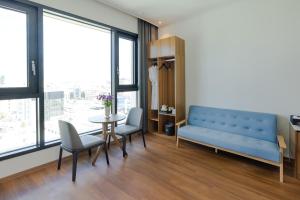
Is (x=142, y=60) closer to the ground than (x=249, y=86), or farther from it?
farther from it

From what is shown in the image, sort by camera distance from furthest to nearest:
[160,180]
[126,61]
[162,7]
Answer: [126,61]
[162,7]
[160,180]

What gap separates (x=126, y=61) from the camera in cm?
405

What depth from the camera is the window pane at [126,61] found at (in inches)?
153

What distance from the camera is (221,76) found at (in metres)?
3.46

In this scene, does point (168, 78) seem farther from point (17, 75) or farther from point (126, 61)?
point (17, 75)

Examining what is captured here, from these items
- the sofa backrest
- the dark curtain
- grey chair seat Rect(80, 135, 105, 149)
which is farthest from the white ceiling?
grey chair seat Rect(80, 135, 105, 149)

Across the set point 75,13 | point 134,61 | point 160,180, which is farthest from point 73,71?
point 160,180

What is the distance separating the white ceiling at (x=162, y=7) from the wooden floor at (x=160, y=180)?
273cm

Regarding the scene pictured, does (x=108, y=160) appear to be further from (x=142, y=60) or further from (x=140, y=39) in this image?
(x=140, y=39)

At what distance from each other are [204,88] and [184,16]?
5.30 feet

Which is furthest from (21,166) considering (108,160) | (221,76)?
(221,76)

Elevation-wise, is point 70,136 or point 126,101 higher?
point 126,101

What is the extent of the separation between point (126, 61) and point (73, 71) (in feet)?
4.27

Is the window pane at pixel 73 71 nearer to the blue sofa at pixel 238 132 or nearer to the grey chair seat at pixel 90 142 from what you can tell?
Result: the grey chair seat at pixel 90 142
